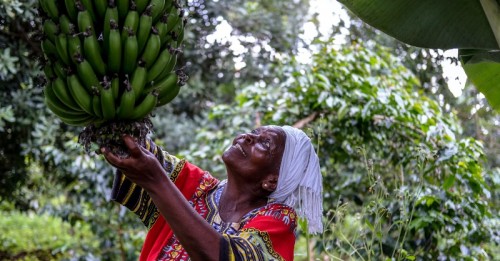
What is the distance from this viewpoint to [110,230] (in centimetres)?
554

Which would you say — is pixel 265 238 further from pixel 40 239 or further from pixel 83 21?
pixel 40 239

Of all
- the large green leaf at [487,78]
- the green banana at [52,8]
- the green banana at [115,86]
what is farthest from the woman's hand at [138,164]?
the large green leaf at [487,78]

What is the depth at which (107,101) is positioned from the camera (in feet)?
5.34

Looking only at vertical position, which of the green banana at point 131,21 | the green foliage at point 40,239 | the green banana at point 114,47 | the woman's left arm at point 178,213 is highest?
the green banana at point 131,21

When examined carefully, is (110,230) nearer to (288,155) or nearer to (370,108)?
(370,108)

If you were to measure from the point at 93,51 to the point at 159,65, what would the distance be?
0.19 m

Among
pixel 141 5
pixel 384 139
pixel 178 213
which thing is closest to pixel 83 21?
pixel 141 5

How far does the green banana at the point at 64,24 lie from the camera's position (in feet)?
5.45

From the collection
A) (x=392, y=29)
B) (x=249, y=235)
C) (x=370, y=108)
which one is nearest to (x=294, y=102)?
(x=370, y=108)

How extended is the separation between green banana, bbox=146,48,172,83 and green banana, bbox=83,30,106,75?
13 cm

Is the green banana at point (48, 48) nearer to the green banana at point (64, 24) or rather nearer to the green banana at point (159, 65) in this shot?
the green banana at point (64, 24)

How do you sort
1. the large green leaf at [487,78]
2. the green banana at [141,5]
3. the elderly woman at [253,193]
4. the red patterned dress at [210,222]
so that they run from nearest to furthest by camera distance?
the green banana at [141,5], the red patterned dress at [210,222], the elderly woman at [253,193], the large green leaf at [487,78]

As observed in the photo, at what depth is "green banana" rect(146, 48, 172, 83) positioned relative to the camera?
68.9 inches

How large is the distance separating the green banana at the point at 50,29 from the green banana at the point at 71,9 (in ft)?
0.15
